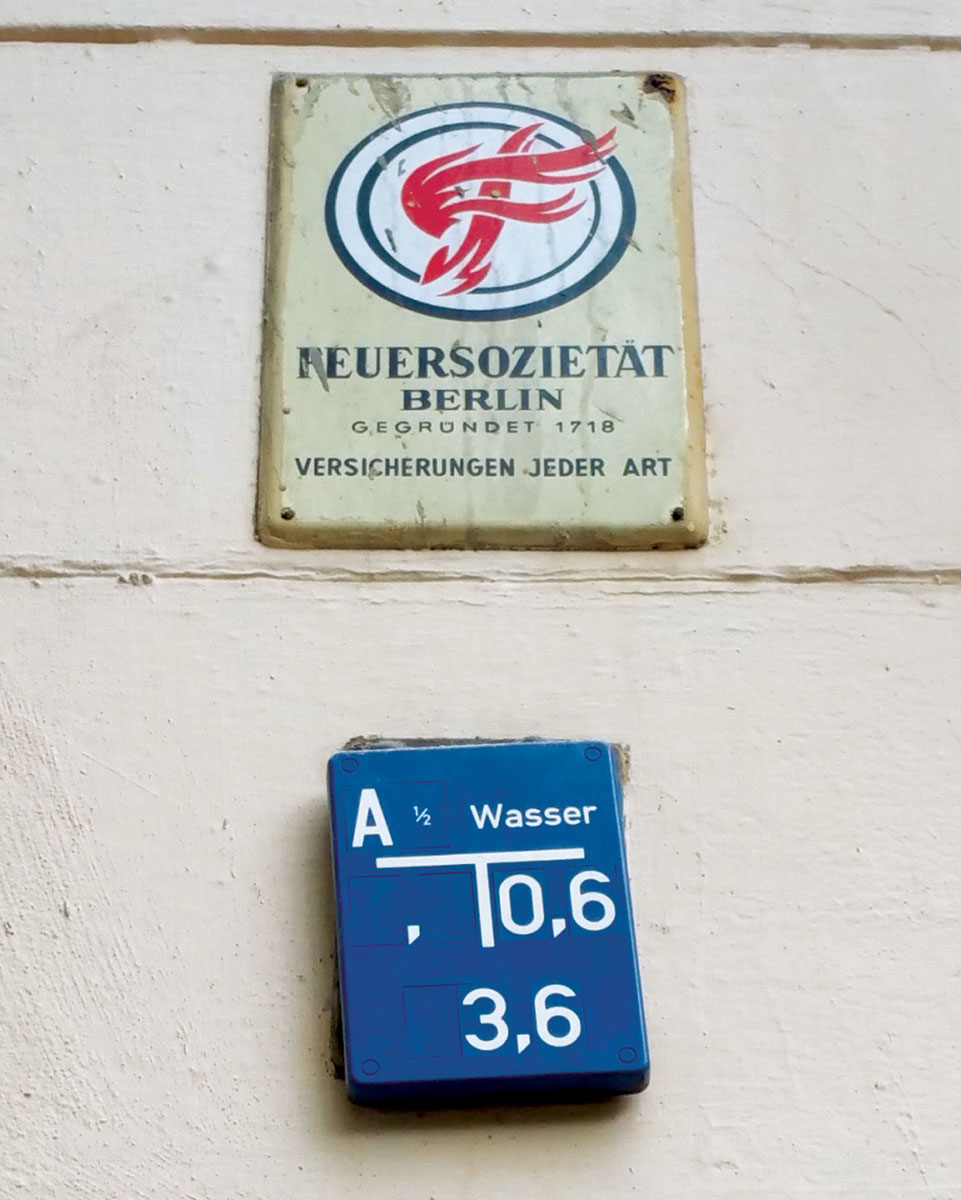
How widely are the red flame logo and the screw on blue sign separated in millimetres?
559

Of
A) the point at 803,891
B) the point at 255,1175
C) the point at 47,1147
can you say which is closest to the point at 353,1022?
the point at 255,1175

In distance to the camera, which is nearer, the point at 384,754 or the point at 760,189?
the point at 384,754

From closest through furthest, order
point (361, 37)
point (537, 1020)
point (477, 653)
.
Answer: point (537, 1020), point (477, 653), point (361, 37)

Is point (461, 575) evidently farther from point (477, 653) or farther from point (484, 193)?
point (484, 193)

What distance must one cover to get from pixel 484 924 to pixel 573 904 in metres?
0.08

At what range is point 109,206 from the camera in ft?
5.53


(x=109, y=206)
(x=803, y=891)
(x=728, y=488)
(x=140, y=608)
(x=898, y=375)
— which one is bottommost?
(x=803, y=891)

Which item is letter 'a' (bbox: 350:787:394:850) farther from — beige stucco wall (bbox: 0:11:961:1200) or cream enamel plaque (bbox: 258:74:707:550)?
cream enamel plaque (bbox: 258:74:707:550)

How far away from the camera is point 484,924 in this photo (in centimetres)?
128

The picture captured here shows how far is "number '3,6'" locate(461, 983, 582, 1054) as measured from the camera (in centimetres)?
124

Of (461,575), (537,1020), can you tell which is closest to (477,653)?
→ (461,575)

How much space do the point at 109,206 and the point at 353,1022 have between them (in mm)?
946

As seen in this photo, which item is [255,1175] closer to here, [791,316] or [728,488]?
[728,488]

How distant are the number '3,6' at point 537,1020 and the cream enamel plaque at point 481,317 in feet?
1.49
